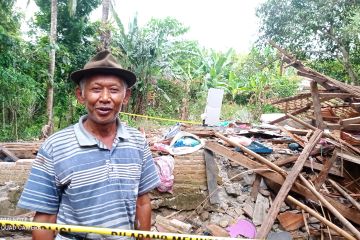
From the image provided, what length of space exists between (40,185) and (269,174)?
3.01 m

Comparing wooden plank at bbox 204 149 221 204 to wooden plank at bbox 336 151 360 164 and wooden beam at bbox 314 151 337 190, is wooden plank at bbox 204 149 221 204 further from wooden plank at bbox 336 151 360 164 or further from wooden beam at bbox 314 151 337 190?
wooden plank at bbox 336 151 360 164

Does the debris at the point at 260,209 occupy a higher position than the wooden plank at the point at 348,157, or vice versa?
the wooden plank at the point at 348,157

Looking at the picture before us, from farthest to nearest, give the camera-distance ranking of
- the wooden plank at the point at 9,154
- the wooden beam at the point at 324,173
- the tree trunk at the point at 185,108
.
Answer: the tree trunk at the point at 185,108, the wooden plank at the point at 9,154, the wooden beam at the point at 324,173

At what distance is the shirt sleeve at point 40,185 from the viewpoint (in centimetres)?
134

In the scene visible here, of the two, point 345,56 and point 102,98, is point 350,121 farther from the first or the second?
point 345,56

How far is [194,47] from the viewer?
17016mm

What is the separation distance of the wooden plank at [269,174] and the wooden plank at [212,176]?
0.48 ft

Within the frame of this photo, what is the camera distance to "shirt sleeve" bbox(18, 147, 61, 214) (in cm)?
134

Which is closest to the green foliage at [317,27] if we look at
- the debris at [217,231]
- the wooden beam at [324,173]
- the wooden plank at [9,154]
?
the wooden beam at [324,173]

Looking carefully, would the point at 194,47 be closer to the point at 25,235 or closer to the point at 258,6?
the point at 258,6

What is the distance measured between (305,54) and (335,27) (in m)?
1.33

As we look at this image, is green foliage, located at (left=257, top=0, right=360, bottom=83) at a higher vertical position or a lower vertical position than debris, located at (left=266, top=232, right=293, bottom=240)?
higher

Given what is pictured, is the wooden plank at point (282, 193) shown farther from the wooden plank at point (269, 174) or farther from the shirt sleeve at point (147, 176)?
the shirt sleeve at point (147, 176)

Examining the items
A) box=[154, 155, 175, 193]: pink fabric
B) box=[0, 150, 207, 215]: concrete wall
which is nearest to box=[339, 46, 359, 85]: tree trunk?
box=[0, 150, 207, 215]: concrete wall
